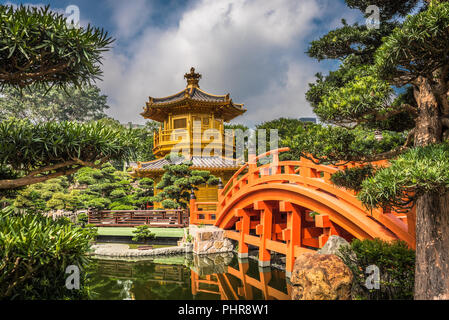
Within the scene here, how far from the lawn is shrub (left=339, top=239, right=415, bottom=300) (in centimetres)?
899

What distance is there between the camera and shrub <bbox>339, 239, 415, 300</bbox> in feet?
12.5

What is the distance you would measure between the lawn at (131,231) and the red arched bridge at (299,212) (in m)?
1.98

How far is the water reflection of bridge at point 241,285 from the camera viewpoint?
6.69m

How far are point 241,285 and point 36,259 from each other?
5737 mm

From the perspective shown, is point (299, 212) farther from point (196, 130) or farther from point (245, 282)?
point (196, 130)

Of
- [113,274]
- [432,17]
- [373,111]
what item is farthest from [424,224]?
[113,274]

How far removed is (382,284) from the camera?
12.8 ft

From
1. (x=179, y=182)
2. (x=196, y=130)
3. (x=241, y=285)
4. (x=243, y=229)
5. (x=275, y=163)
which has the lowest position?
(x=241, y=285)

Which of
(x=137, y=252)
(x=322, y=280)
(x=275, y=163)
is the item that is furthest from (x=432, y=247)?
(x=137, y=252)

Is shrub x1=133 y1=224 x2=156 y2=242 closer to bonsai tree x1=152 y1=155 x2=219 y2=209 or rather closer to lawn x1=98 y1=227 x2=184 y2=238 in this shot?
lawn x1=98 y1=227 x2=184 y2=238

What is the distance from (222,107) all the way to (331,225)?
13000 millimetres

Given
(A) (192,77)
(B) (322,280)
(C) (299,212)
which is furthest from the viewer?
(A) (192,77)

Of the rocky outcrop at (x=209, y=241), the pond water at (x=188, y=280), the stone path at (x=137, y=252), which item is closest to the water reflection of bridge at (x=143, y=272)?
the pond water at (x=188, y=280)

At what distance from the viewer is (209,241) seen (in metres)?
10.9
